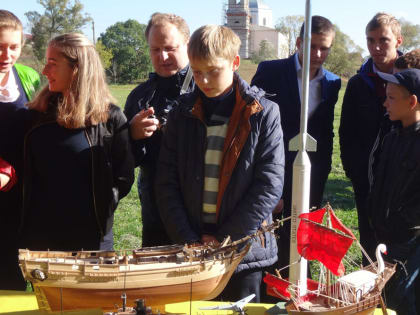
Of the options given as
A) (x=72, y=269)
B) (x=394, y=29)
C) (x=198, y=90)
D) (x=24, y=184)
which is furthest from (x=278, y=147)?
(x=394, y=29)

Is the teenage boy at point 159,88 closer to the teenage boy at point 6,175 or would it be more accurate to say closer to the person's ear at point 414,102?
the teenage boy at point 6,175

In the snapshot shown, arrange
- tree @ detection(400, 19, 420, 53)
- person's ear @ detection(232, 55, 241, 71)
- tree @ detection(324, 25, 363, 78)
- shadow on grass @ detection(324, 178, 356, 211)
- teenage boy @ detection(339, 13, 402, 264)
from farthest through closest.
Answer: tree @ detection(324, 25, 363, 78) < tree @ detection(400, 19, 420, 53) < shadow on grass @ detection(324, 178, 356, 211) < teenage boy @ detection(339, 13, 402, 264) < person's ear @ detection(232, 55, 241, 71)

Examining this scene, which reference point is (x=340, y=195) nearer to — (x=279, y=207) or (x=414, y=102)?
(x=279, y=207)

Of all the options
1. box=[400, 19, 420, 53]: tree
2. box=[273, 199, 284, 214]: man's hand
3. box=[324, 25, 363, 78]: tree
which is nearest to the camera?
box=[273, 199, 284, 214]: man's hand

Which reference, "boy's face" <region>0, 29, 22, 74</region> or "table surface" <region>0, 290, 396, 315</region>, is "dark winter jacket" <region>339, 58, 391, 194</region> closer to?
"table surface" <region>0, 290, 396, 315</region>

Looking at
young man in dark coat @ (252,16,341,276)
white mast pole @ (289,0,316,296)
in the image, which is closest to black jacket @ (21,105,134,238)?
white mast pole @ (289,0,316,296)

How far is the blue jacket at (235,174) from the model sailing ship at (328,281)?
1.77ft

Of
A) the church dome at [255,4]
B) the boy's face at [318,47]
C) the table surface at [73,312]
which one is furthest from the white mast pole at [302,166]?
the church dome at [255,4]

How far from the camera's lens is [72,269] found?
197 centimetres

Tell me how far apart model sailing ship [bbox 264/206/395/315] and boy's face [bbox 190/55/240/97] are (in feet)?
3.01

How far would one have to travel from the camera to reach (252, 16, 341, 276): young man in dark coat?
3818 mm

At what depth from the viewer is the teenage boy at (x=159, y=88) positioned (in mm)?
3145

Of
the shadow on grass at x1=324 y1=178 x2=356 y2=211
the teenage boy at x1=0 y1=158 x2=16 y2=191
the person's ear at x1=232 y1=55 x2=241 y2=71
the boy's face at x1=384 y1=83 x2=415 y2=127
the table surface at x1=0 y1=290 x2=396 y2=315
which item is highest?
the person's ear at x1=232 y1=55 x2=241 y2=71

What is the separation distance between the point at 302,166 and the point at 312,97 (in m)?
1.95
